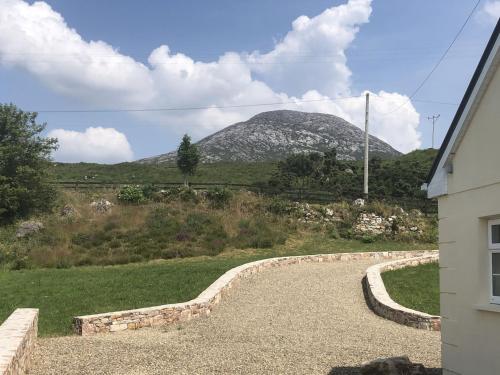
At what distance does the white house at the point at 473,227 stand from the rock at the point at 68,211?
24158mm

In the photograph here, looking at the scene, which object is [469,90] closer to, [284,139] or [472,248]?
[472,248]

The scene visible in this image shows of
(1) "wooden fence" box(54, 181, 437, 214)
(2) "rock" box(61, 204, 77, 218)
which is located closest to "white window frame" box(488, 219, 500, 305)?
(2) "rock" box(61, 204, 77, 218)

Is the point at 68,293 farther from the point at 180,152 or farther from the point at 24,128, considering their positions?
the point at 180,152

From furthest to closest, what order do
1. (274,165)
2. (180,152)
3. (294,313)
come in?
(274,165) → (180,152) → (294,313)

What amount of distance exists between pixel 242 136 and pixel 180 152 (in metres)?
103

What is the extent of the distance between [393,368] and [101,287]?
11220 mm

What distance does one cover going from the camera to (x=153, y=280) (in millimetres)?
17375

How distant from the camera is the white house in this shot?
6656mm

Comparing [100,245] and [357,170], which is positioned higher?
[357,170]

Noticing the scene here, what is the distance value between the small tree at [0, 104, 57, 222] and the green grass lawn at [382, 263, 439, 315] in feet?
63.9

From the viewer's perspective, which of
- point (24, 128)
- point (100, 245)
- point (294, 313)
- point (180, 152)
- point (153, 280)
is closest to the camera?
point (294, 313)

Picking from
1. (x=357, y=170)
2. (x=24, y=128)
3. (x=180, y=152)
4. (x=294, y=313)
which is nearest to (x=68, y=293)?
(x=294, y=313)

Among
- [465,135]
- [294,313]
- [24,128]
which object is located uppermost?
[24,128]

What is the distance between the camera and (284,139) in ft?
461
